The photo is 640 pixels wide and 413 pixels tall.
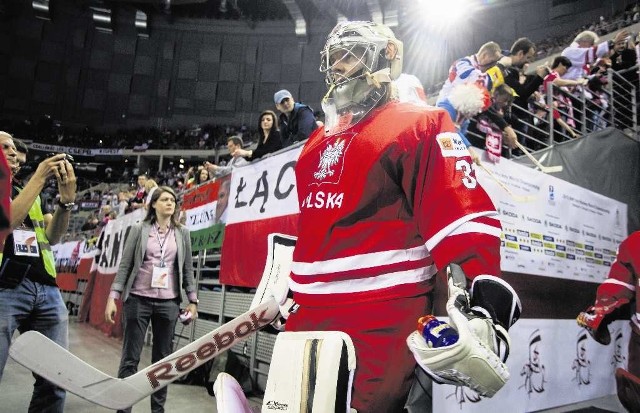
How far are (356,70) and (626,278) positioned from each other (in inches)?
110

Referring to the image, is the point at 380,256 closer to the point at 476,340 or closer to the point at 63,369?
the point at 476,340

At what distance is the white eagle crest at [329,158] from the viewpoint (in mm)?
1438

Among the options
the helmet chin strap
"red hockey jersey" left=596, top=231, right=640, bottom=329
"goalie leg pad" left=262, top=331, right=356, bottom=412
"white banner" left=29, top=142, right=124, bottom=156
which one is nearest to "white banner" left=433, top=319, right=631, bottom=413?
"red hockey jersey" left=596, top=231, right=640, bottom=329

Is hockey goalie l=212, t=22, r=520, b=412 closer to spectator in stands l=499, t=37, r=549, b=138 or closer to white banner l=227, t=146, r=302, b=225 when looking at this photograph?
white banner l=227, t=146, r=302, b=225

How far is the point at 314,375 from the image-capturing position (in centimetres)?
112

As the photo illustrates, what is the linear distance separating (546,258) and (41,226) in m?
3.85

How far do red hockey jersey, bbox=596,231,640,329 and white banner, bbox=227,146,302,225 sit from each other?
2.34 metres

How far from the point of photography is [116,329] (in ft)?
25.0

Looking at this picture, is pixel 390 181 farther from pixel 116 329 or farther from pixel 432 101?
pixel 432 101

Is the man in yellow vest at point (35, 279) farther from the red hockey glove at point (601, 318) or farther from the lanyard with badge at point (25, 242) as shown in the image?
the red hockey glove at point (601, 318)

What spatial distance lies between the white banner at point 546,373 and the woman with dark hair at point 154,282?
192cm

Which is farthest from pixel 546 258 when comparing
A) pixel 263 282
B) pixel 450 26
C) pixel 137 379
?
pixel 450 26

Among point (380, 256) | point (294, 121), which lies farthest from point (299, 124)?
point (380, 256)

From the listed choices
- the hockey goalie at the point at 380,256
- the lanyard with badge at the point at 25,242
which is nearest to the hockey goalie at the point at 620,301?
the hockey goalie at the point at 380,256
